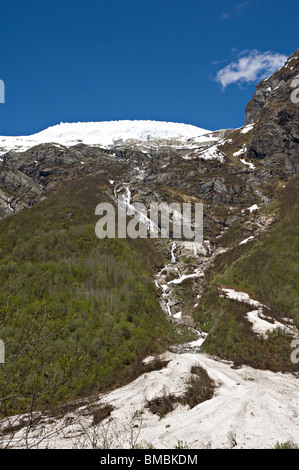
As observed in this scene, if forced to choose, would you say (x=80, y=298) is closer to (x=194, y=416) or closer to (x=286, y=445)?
(x=194, y=416)

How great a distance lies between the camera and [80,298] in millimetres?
39344

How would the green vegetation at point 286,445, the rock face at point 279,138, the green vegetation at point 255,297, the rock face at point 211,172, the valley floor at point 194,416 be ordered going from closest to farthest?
the green vegetation at point 286,445 → the valley floor at point 194,416 → the green vegetation at point 255,297 → the rock face at point 211,172 → the rock face at point 279,138

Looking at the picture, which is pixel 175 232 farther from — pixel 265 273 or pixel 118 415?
pixel 118 415

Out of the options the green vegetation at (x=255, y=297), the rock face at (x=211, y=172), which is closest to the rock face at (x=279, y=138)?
the rock face at (x=211, y=172)

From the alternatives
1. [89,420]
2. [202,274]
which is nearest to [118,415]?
[89,420]

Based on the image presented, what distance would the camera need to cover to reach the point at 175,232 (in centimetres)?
8794

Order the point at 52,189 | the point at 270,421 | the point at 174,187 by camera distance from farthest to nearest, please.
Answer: the point at 52,189 < the point at 174,187 < the point at 270,421

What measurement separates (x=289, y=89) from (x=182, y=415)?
595ft

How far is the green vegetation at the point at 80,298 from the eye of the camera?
3064 cm

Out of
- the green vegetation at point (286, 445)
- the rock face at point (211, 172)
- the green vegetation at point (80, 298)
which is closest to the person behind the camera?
the green vegetation at point (286, 445)

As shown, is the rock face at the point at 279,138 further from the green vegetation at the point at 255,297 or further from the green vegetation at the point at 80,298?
the green vegetation at the point at 80,298

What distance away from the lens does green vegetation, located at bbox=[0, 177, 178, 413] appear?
30.6 m

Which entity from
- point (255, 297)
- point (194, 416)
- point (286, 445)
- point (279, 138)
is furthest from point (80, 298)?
point (279, 138)

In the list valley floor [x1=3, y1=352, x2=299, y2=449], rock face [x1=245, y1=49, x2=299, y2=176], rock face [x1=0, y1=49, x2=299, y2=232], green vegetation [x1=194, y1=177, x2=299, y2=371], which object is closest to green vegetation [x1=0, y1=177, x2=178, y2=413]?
valley floor [x1=3, y1=352, x2=299, y2=449]
